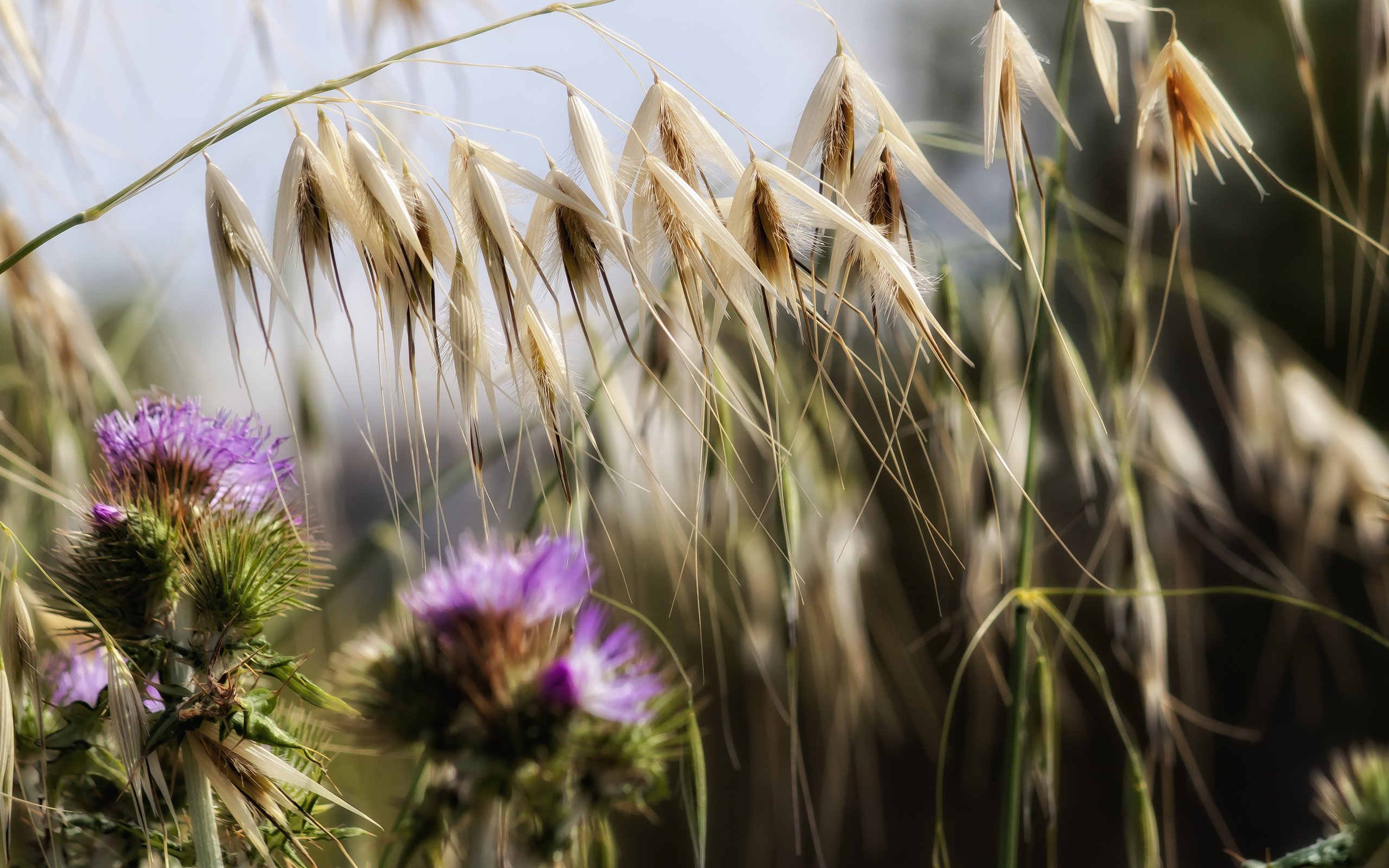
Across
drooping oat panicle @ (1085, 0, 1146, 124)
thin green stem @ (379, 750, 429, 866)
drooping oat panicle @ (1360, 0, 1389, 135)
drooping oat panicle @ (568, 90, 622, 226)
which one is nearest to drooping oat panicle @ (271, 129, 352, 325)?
drooping oat panicle @ (568, 90, 622, 226)

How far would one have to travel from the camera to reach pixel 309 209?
43 cm

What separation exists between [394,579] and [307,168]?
400mm

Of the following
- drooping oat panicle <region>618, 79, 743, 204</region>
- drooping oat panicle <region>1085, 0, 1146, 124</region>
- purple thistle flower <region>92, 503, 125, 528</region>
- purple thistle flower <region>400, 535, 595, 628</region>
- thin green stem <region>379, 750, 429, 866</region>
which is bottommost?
thin green stem <region>379, 750, 429, 866</region>

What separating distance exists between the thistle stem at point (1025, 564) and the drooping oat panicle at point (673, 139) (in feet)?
0.74

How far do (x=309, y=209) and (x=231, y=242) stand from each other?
4 cm

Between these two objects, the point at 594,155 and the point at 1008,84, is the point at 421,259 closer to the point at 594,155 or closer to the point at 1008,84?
the point at 594,155

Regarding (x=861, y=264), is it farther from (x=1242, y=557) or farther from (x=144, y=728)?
(x=1242, y=557)

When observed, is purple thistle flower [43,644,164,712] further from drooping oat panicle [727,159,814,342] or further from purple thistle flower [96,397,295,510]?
drooping oat panicle [727,159,814,342]

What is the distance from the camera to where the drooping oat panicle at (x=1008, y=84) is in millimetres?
434

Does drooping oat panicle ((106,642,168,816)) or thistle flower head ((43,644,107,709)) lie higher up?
thistle flower head ((43,644,107,709))

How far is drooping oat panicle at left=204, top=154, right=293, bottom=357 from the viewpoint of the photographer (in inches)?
16.2

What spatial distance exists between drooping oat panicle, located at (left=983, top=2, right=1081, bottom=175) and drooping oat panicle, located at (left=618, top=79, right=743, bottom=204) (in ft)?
0.38

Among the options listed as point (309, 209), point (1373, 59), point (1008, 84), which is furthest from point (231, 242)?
point (1373, 59)

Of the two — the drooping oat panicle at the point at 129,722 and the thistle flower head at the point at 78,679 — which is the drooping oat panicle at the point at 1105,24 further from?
the thistle flower head at the point at 78,679
